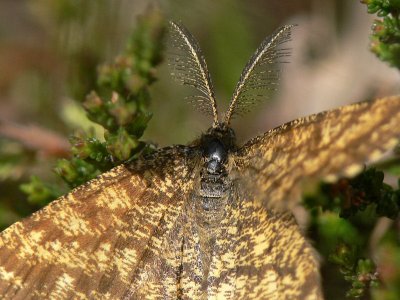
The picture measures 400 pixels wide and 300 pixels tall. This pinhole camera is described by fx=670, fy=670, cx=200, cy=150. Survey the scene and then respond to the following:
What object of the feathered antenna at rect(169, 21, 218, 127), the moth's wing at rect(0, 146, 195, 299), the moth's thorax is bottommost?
the moth's wing at rect(0, 146, 195, 299)

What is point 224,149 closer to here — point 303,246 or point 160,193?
point 160,193

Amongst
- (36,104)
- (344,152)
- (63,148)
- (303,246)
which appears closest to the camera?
(344,152)

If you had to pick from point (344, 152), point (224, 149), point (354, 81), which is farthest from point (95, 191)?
point (354, 81)

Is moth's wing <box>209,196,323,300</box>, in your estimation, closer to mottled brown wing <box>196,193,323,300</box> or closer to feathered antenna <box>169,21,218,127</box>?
mottled brown wing <box>196,193,323,300</box>

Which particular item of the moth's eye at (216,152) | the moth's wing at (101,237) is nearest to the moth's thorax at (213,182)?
the moth's eye at (216,152)

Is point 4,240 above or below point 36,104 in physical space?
below

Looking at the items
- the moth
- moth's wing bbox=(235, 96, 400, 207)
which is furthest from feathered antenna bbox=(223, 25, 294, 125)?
moth's wing bbox=(235, 96, 400, 207)

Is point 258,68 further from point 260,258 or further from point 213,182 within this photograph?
point 260,258

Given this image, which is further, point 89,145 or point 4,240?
point 89,145
